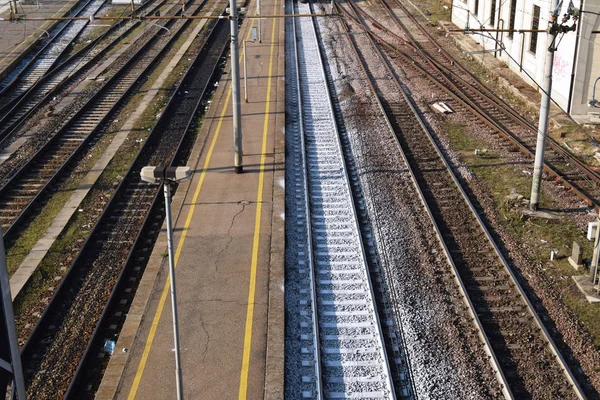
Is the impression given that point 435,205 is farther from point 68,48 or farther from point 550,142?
point 68,48

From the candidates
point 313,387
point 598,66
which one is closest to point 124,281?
point 313,387

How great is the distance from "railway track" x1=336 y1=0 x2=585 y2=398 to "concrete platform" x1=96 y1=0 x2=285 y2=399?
125 inches

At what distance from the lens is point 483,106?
75.9ft

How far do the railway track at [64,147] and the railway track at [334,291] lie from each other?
5856 mm

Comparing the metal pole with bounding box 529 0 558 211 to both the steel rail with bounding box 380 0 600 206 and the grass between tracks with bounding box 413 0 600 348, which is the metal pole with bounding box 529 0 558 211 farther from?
the steel rail with bounding box 380 0 600 206

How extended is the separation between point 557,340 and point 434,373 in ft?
7.01

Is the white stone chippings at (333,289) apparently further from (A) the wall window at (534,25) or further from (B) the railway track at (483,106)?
(A) the wall window at (534,25)

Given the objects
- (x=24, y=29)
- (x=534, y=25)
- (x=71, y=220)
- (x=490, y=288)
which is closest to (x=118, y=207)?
(x=71, y=220)

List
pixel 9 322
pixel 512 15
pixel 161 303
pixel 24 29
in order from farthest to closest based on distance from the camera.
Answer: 1. pixel 24 29
2. pixel 512 15
3. pixel 161 303
4. pixel 9 322

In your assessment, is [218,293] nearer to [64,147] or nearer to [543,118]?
[543,118]

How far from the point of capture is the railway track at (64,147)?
16688mm

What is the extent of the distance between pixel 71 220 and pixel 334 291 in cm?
632

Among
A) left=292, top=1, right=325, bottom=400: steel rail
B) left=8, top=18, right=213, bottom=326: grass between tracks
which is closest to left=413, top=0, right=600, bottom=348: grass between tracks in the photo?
left=292, top=1, right=325, bottom=400: steel rail

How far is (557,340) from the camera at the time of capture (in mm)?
11352
